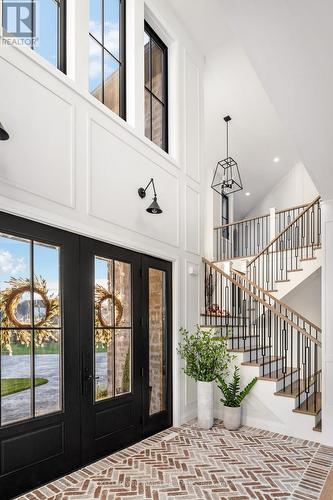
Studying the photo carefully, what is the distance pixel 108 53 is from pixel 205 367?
3.91 m

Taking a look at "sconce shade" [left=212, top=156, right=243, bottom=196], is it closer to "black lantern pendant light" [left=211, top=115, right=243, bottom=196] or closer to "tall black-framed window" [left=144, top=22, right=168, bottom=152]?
"black lantern pendant light" [left=211, top=115, right=243, bottom=196]

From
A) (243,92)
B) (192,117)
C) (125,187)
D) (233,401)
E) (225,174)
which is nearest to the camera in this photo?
(125,187)


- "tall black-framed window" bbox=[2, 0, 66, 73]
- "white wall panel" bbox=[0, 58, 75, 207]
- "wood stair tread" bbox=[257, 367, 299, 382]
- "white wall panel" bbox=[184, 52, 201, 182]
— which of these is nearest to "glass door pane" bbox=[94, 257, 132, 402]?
"white wall panel" bbox=[0, 58, 75, 207]

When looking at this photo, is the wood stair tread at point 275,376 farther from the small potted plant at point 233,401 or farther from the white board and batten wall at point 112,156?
→ the white board and batten wall at point 112,156

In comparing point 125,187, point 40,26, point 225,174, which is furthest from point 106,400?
point 225,174

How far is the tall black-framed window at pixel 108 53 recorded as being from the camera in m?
4.15

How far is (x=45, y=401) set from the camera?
10.5 ft

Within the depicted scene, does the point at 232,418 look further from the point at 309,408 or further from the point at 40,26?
the point at 40,26

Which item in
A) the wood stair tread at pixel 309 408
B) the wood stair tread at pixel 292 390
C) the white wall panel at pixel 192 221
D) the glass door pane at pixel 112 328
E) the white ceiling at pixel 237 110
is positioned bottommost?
the wood stair tread at pixel 309 408

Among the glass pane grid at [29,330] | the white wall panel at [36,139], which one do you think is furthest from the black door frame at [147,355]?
the white wall panel at [36,139]

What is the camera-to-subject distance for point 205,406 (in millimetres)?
4680

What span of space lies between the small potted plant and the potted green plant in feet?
0.49

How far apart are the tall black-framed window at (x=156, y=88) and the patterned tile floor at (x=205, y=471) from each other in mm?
3760

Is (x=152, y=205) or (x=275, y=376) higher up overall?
(x=152, y=205)
